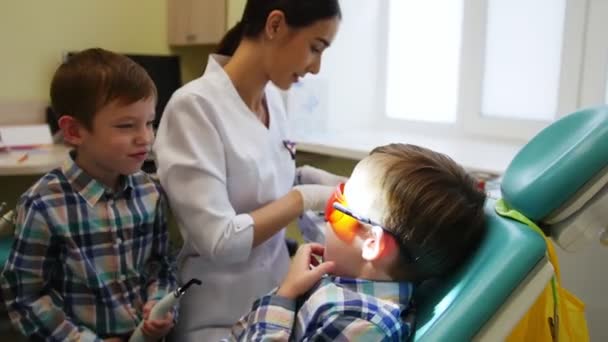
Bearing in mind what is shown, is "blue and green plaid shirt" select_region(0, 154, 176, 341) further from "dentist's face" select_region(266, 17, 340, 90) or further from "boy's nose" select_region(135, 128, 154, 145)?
"dentist's face" select_region(266, 17, 340, 90)

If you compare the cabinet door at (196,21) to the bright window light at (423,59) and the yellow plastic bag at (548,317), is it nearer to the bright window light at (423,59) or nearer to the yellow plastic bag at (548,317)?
the bright window light at (423,59)

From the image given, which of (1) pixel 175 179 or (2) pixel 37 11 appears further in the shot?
(2) pixel 37 11

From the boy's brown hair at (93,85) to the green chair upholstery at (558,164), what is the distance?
0.79m

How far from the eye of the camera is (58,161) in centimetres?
234

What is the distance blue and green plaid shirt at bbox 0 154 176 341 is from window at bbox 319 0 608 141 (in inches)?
69.8

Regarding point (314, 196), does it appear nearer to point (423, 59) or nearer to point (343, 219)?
point (343, 219)

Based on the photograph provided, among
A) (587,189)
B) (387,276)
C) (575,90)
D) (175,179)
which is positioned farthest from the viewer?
(575,90)

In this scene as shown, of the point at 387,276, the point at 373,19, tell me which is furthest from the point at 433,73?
the point at 387,276

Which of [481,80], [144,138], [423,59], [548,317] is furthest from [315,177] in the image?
[423,59]

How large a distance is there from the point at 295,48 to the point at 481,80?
145 cm

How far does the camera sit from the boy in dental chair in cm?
92

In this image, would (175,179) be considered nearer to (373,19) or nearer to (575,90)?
(575,90)

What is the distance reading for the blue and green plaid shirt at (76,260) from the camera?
44.4 inches

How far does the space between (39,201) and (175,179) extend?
288 millimetres
